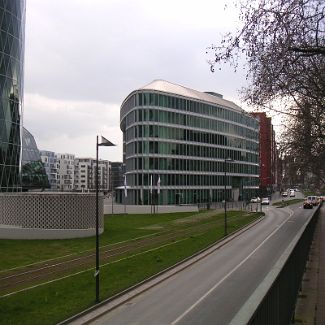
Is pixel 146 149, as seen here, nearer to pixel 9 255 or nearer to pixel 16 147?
pixel 16 147

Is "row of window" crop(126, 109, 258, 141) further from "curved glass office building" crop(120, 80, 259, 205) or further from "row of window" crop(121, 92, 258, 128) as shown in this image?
"row of window" crop(121, 92, 258, 128)

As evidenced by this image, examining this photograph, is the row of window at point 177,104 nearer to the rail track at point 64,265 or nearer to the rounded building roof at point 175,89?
the rounded building roof at point 175,89

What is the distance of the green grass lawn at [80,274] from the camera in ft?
62.5

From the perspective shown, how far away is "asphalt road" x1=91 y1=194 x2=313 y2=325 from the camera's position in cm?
1823

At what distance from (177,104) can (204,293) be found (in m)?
83.9

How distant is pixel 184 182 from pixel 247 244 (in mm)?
64931

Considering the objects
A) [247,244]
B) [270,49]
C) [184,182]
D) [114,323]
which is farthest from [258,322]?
[184,182]

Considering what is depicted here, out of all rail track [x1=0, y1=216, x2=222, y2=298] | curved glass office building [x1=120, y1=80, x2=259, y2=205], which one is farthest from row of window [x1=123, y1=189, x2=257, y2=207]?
rail track [x1=0, y1=216, x2=222, y2=298]

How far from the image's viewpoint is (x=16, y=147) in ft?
219

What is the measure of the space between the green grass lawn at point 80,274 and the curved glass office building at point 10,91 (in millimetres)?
17801

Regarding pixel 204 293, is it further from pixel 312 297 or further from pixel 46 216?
pixel 46 216

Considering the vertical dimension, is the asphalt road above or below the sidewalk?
below

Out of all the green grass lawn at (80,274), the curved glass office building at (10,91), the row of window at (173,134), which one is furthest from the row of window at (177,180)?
the green grass lawn at (80,274)

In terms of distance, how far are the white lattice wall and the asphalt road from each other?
15.5 metres
